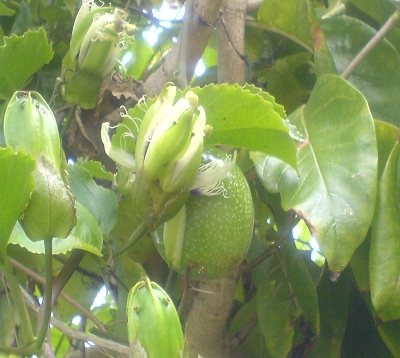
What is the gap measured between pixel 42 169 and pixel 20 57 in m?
0.23

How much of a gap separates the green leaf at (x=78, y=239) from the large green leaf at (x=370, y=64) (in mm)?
351

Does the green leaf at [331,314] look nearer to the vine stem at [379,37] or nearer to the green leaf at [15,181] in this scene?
the vine stem at [379,37]

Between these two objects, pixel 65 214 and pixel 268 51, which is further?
pixel 268 51

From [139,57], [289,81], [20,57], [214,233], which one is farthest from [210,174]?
[139,57]

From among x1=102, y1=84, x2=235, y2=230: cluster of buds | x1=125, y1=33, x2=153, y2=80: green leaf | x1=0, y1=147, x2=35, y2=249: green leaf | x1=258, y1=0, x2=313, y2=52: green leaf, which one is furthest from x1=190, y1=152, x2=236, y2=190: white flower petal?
x1=125, y1=33, x2=153, y2=80: green leaf

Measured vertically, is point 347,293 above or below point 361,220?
below

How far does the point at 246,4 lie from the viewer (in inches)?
26.8

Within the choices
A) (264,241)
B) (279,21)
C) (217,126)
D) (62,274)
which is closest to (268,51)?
(279,21)

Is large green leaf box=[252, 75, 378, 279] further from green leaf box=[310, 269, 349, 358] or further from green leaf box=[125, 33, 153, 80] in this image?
green leaf box=[125, 33, 153, 80]

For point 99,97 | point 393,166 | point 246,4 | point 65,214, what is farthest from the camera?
point 246,4

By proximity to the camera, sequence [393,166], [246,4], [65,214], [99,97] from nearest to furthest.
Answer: [65,214]
[393,166]
[99,97]
[246,4]

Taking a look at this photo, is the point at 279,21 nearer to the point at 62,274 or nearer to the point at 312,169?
the point at 312,169

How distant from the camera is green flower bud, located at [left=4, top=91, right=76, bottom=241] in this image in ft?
0.99

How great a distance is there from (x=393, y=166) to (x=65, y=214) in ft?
0.95
